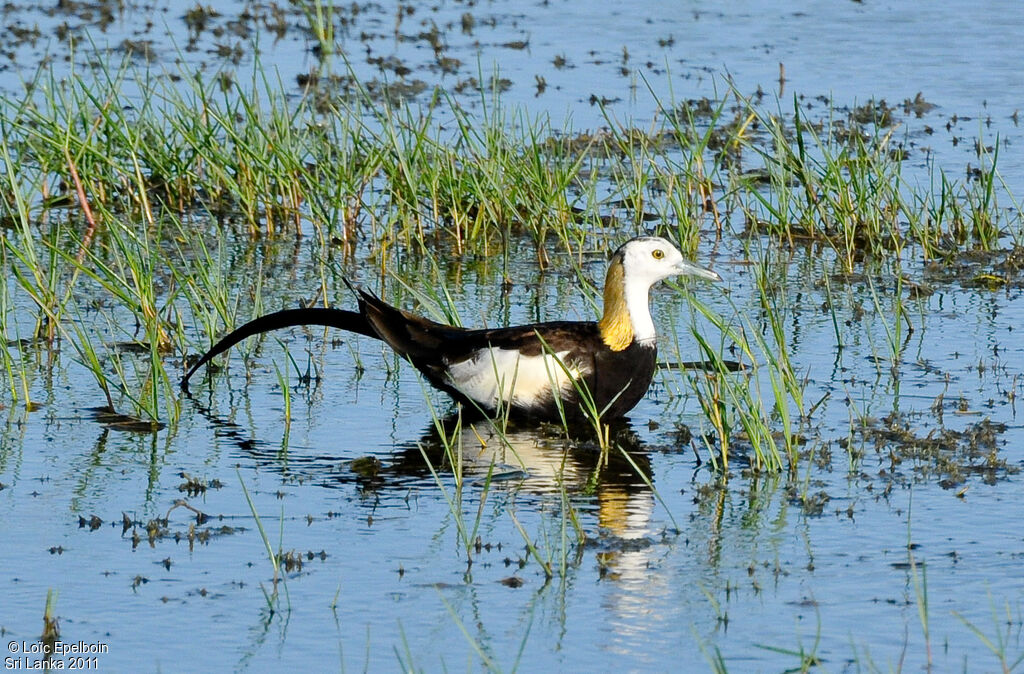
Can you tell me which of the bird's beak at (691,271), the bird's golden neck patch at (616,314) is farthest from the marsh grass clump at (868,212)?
the bird's golden neck patch at (616,314)

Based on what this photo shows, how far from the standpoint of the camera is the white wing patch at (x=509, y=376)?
25.1ft

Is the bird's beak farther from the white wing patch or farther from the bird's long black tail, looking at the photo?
the bird's long black tail

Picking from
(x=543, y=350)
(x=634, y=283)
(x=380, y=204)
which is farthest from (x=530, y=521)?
(x=380, y=204)

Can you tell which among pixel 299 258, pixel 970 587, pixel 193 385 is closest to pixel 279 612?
pixel 970 587

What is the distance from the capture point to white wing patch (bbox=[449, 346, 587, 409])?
764 cm

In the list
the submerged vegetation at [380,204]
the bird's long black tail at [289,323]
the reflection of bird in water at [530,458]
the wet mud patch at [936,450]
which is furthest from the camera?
the submerged vegetation at [380,204]

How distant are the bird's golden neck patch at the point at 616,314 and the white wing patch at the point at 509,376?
0.23 meters

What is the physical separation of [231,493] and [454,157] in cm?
401

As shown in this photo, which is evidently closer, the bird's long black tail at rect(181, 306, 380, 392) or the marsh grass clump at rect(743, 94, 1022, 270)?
the bird's long black tail at rect(181, 306, 380, 392)

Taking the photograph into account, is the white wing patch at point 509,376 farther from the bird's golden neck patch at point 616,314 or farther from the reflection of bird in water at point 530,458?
the bird's golden neck patch at point 616,314

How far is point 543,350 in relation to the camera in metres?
7.46

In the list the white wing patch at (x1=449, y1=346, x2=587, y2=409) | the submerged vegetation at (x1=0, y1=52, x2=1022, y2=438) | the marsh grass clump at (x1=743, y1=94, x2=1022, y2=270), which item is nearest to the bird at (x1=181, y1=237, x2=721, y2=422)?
the white wing patch at (x1=449, y1=346, x2=587, y2=409)

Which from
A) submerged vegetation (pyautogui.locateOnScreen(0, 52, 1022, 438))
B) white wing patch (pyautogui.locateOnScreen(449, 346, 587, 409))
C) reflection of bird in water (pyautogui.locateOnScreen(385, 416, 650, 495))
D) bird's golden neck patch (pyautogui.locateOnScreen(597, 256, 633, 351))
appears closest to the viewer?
reflection of bird in water (pyautogui.locateOnScreen(385, 416, 650, 495))

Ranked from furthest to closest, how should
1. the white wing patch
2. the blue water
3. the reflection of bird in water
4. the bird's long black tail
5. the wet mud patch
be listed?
the bird's long black tail
the white wing patch
the reflection of bird in water
the wet mud patch
the blue water
